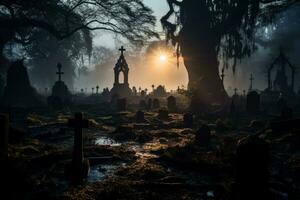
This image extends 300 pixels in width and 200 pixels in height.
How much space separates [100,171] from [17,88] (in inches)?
800

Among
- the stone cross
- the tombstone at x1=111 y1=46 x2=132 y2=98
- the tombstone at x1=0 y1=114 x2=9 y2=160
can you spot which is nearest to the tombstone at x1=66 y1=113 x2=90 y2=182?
the stone cross

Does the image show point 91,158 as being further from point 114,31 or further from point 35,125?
point 114,31

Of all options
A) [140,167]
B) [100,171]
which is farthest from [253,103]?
[100,171]

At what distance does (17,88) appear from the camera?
82.4ft

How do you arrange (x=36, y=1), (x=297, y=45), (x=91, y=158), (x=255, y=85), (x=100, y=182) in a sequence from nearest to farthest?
1. (x=100, y=182)
2. (x=91, y=158)
3. (x=36, y=1)
4. (x=297, y=45)
5. (x=255, y=85)

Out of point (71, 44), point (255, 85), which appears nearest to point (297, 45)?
point (255, 85)

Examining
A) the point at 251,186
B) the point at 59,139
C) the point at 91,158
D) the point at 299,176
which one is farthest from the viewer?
the point at 59,139

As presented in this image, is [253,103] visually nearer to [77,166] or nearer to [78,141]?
[78,141]

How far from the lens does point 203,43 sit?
26.8 metres

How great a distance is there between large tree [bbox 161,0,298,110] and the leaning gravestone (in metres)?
11.1

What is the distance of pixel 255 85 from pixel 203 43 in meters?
60.6

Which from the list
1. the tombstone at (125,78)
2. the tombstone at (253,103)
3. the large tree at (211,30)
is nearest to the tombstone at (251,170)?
the tombstone at (253,103)

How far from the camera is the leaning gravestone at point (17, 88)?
24.8 m

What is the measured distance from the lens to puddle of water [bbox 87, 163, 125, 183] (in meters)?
6.18
